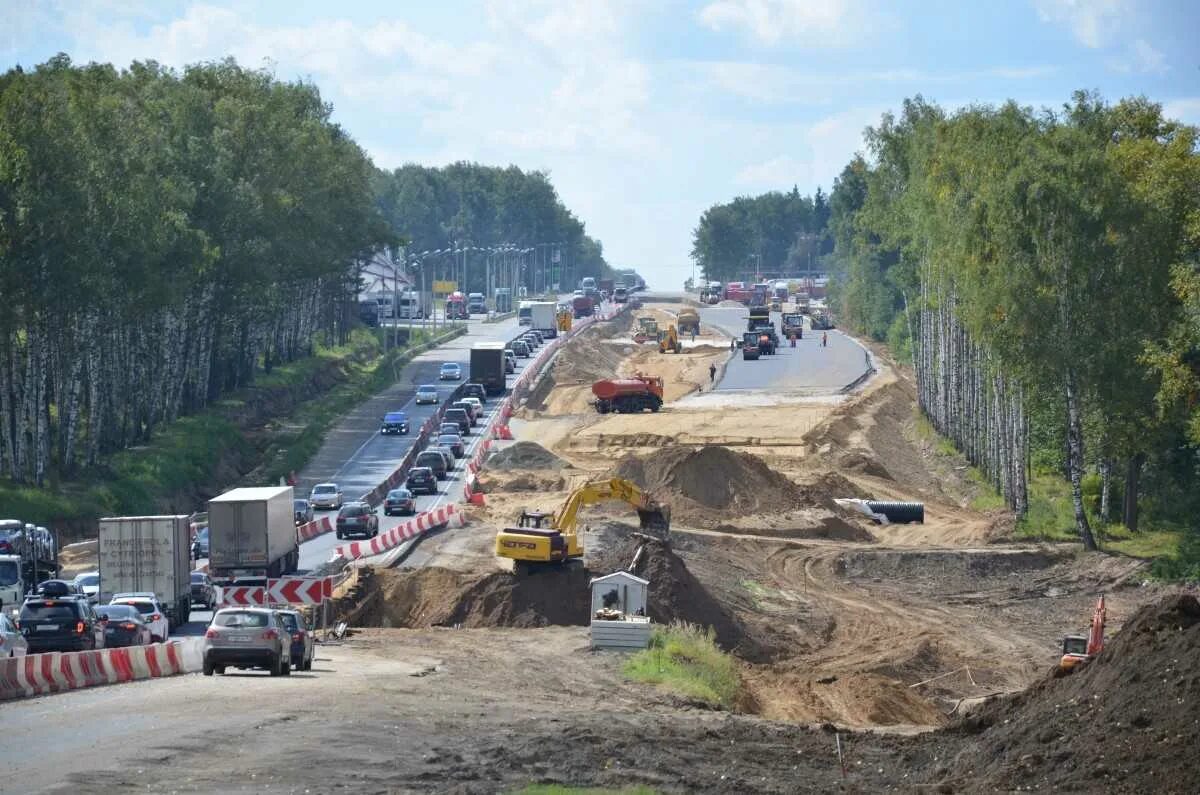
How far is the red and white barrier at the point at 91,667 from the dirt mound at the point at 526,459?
1891 inches

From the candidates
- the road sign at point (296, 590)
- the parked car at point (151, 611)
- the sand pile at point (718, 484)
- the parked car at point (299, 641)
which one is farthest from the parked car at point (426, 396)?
the parked car at point (299, 641)

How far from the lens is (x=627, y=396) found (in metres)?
105

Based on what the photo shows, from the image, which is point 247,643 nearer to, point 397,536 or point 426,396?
point 397,536

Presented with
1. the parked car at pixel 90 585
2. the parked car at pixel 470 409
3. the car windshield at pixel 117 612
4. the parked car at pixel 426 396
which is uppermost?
the parked car at pixel 426 396

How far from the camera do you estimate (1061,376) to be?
5941 cm

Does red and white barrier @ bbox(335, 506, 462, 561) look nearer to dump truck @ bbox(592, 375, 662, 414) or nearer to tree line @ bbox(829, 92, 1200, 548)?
tree line @ bbox(829, 92, 1200, 548)

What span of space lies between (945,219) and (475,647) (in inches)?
1492

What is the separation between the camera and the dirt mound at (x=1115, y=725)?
67.0ft

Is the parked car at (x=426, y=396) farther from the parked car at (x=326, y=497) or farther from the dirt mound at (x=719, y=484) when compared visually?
the dirt mound at (x=719, y=484)

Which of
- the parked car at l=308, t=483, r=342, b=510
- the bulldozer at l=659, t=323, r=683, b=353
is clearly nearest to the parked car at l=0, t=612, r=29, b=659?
the parked car at l=308, t=483, r=342, b=510

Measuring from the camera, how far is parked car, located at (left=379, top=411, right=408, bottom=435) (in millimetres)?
101000

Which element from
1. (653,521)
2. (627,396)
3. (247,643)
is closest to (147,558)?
(247,643)

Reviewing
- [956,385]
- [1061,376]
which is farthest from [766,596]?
[956,385]

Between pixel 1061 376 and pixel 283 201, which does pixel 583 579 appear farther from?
pixel 283 201
